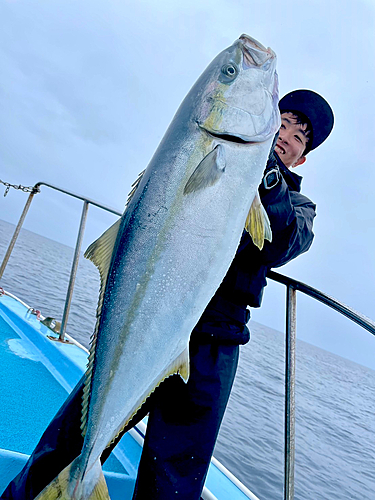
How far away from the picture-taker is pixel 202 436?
1508 millimetres

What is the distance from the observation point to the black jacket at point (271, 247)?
1.53m

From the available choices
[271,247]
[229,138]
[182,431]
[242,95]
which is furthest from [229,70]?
[182,431]

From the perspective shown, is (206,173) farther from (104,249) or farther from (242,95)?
(104,249)

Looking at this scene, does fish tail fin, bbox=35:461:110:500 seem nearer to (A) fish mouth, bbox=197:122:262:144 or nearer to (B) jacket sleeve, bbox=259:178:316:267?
(B) jacket sleeve, bbox=259:178:316:267

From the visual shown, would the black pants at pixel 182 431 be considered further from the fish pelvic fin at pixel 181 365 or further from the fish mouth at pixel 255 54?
the fish mouth at pixel 255 54

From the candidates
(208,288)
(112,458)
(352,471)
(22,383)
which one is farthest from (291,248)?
(352,471)

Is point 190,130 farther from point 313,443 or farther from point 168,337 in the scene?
point 313,443

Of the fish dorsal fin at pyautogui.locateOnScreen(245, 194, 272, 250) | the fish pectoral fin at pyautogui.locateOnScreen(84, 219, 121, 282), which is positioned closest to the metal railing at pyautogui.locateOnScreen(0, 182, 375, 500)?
the fish dorsal fin at pyautogui.locateOnScreen(245, 194, 272, 250)

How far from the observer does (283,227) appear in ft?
5.08

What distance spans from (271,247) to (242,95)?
0.67 meters

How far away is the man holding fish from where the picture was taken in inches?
50.1

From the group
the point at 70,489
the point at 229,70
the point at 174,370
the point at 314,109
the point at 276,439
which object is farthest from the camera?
the point at 276,439

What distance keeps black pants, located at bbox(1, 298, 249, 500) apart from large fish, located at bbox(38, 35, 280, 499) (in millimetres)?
256

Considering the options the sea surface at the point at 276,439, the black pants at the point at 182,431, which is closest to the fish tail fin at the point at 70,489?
the black pants at the point at 182,431
